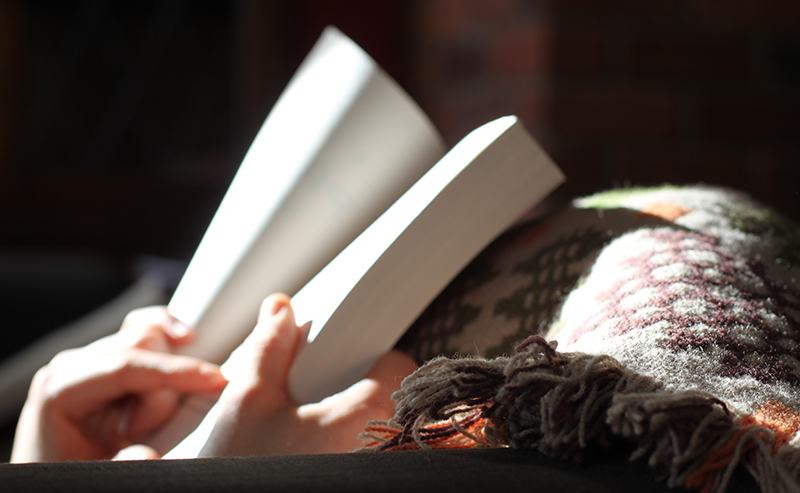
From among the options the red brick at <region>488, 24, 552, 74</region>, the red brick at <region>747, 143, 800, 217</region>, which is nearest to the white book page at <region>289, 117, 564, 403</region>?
the red brick at <region>488, 24, 552, 74</region>

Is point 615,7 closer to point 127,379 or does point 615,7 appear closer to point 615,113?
point 615,113

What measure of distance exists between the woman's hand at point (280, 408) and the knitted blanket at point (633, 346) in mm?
72

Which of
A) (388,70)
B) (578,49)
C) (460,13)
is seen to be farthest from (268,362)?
(388,70)

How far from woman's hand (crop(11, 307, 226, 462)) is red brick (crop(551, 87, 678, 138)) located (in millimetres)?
951

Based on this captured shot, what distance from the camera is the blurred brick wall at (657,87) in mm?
1298

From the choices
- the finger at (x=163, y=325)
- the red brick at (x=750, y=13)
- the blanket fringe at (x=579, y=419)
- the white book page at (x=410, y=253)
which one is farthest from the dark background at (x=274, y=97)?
the blanket fringe at (x=579, y=419)

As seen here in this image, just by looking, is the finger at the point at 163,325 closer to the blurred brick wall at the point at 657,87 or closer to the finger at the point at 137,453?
the finger at the point at 137,453

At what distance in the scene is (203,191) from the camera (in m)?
2.17

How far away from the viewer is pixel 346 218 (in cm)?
53

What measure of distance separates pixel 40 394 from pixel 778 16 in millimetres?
1408

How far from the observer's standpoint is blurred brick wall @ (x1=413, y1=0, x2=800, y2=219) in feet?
4.26

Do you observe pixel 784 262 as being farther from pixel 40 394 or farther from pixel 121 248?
pixel 121 248

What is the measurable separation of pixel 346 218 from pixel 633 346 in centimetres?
25

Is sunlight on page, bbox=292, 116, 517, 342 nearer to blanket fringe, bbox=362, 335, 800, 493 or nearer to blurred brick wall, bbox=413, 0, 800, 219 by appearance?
blanket fringe, bbox=362, 335, 800, 493
